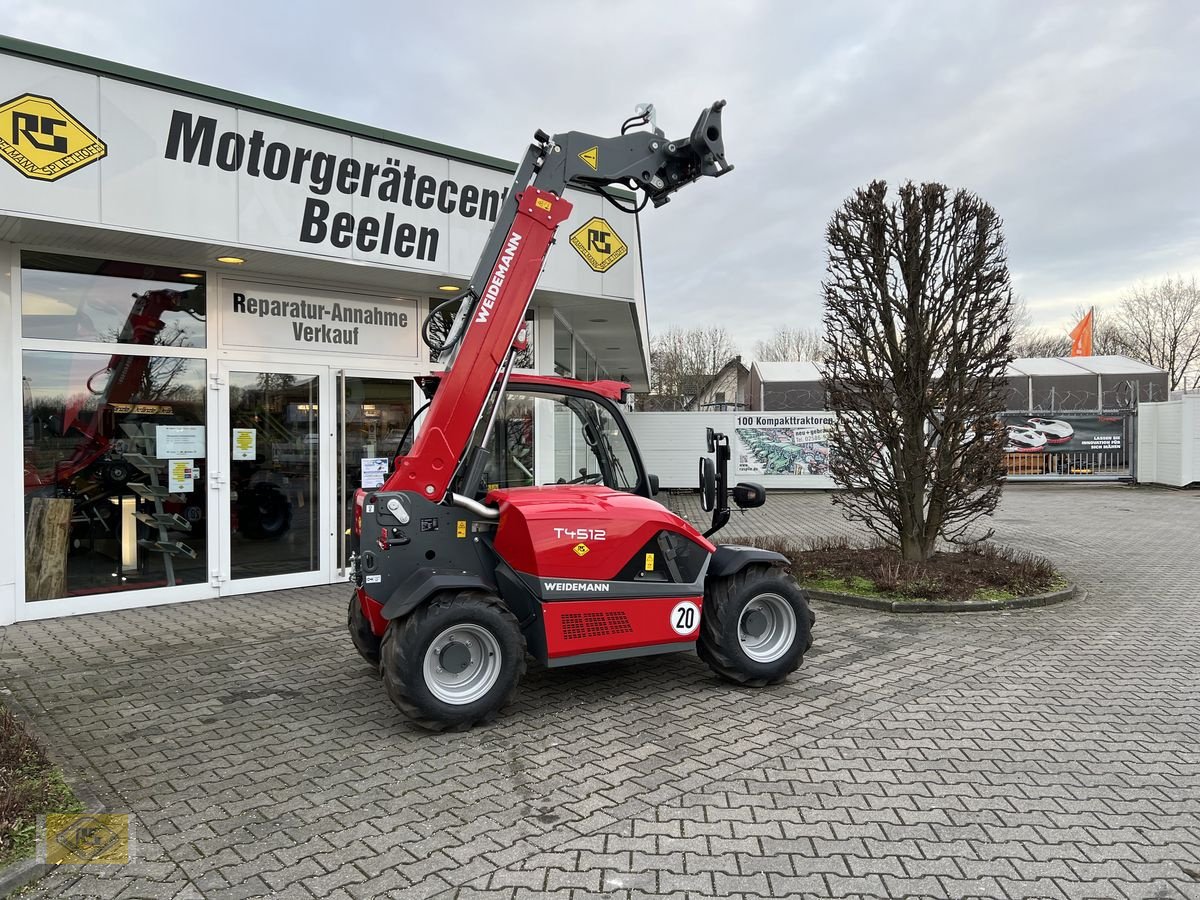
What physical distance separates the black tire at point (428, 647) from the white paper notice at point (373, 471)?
196 inches

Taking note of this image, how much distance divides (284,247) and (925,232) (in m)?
6.79

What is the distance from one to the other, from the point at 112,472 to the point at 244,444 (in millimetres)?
1237

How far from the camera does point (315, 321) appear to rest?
8961mm

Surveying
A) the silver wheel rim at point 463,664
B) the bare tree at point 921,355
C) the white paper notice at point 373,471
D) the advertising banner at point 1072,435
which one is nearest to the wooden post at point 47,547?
the white paper notice at point 373,471

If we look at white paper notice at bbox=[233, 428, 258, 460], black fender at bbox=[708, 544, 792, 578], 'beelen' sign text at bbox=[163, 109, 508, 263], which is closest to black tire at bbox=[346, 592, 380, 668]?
black fender at bbox=[708, 544, 792, 578]

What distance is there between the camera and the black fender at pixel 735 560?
17.4ft

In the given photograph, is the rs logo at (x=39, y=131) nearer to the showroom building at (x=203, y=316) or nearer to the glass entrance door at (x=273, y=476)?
the showroom building at (x=203, y=316)

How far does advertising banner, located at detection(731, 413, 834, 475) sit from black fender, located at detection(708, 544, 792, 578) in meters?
16.4

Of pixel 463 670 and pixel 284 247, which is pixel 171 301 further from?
pixel 463 670

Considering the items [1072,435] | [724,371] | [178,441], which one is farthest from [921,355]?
[724,371]

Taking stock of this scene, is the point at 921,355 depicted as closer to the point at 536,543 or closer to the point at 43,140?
the point at 536,543

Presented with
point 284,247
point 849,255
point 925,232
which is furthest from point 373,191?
point 925,232

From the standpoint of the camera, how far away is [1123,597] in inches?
335

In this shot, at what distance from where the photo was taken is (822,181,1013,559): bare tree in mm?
8719
